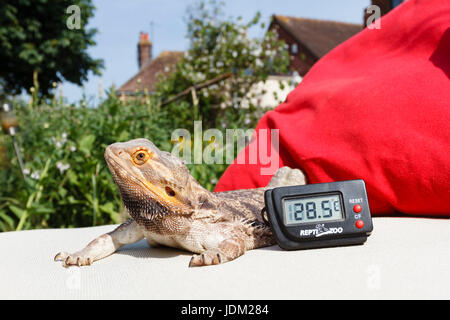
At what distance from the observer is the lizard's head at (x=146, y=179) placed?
1298 mm

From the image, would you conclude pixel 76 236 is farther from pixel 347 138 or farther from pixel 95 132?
pixel 95 132

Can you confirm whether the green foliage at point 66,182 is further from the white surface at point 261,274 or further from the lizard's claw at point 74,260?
the white surface at point 261,274

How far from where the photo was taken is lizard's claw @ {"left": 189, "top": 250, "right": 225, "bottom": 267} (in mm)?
1227

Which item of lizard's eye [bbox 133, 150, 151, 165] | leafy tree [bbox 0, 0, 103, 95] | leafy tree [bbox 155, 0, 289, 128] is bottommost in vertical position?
lizard's eye [bbox 133, 150, 151, 165]

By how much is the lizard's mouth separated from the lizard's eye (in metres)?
0.04

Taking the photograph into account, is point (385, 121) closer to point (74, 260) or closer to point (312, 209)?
point (312, 209)

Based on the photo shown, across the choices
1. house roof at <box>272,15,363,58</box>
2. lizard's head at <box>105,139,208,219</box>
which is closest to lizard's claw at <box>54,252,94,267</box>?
lizard's head at <box>105,139,208,219</box>

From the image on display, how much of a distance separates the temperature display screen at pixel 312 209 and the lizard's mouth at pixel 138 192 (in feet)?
1.27

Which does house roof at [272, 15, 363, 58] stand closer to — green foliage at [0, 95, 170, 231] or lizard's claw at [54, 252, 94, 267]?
green foliage at [0, 95, 170, 231]

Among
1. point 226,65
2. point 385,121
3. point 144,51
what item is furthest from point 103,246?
point 144,51

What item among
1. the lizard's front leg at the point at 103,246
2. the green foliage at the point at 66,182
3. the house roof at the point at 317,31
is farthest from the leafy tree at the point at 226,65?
the house roof at the point at 317,31

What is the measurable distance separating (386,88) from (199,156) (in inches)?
84.0
